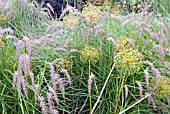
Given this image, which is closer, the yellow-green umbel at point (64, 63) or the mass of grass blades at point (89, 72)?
the mass of grass blades at point (89, 72)

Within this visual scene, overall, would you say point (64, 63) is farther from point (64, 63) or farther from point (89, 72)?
point (89, 72)

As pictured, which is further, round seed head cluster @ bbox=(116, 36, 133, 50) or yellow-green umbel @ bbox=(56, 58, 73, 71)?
yellow-green umbel @ bbox=(56, 58, 73, 71)

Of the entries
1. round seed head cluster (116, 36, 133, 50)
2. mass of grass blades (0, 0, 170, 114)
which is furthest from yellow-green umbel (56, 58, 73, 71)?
round seed head cluster (116, 36, 133, 50)

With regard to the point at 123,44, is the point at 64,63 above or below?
below

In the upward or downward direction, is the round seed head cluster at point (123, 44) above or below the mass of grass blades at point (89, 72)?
above

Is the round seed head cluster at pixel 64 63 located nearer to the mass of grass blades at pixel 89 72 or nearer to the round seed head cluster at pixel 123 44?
the mass of grass blades at pixel 89 72

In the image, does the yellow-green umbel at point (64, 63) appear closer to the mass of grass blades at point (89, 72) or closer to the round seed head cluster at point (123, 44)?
the mass of grass blades at point (89, 72)

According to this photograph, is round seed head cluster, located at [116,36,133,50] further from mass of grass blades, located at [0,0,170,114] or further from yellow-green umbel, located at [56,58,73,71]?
yellow-green umbel, located at [56,58,73,71]

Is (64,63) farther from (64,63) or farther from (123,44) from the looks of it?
(123,44)

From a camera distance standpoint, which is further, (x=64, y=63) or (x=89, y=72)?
(x=64, y=63)

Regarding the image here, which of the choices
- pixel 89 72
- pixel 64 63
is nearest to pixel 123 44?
pixel 89 72

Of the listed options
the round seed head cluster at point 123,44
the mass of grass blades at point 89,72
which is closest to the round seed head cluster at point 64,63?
the mass of grass blades at point 89,72

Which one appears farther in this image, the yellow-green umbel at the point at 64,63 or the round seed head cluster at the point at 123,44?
the yellow-green umbel at the point at 64,63

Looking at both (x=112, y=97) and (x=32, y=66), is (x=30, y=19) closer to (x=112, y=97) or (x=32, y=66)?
(x=32, y=66)
